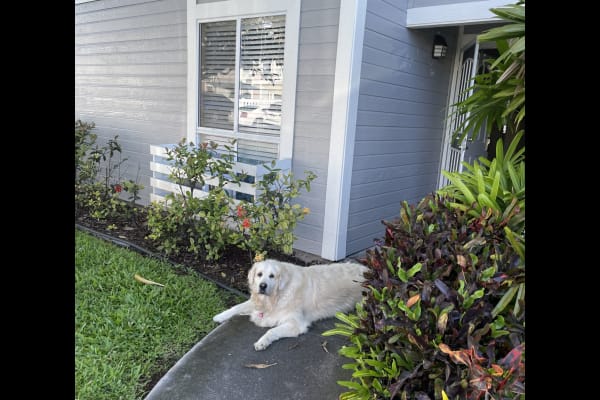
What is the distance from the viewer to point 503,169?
8.07 ft

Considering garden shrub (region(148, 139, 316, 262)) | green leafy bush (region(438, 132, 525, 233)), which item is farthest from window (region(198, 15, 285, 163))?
green leafy bush (region(438, 132, 525, 233))

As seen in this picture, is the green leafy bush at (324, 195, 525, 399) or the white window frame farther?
the white window frame

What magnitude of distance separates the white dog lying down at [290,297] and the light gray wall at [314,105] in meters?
1.27

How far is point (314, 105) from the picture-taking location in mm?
4582

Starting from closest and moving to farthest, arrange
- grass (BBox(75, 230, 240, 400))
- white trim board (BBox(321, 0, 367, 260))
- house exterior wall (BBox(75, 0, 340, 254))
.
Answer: grass (BBox(75, 230, 240, 400)) < white trim board (BBox(321, 0, 367, 260)) < house exterior wall (BBox(75, 0, 340, 254))

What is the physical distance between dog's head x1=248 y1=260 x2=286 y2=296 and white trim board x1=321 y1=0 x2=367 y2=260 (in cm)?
149

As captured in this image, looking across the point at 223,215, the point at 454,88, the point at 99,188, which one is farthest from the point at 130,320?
the point at 454,88

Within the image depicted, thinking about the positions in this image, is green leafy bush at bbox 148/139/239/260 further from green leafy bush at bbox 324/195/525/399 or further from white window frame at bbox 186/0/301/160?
green leafy bush at bbox 324/195/525/399

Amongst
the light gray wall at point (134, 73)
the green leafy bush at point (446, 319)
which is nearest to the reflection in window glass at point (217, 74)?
the light gray wall at point (134, 73)

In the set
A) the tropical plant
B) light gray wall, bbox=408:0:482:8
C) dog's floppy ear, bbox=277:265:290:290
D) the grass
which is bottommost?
the grass

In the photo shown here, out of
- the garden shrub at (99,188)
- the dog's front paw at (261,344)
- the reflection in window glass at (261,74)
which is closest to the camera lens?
the dog's front paw at (261,344)

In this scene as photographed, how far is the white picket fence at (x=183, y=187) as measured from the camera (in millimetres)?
4641

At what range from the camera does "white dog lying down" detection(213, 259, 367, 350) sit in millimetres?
3139

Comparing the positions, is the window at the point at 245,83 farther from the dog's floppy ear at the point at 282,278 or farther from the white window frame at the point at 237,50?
the dog's floppy ear at the point at 282,278
